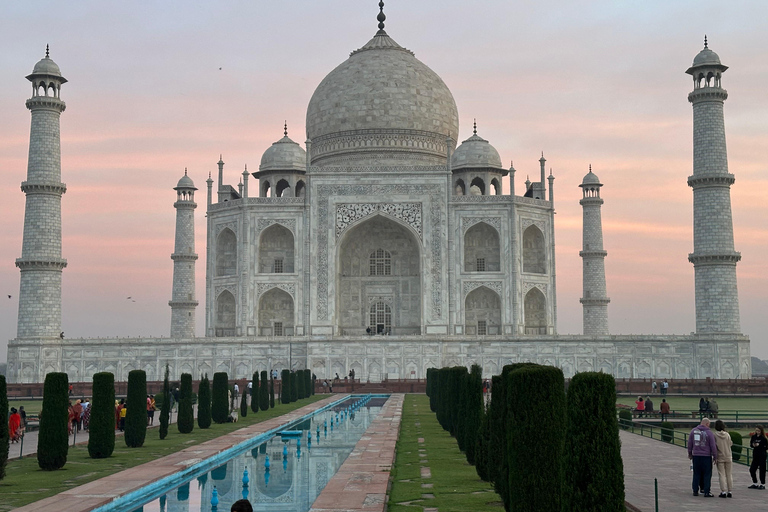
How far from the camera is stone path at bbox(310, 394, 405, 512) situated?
853 centimetres

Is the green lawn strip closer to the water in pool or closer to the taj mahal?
the water in pool

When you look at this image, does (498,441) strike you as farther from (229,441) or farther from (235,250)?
(235,250)

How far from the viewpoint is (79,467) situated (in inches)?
465

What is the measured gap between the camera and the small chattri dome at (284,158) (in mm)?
40031

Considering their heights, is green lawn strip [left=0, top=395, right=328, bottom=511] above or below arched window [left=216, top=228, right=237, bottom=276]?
below

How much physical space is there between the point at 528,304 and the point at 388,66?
12.8 meters

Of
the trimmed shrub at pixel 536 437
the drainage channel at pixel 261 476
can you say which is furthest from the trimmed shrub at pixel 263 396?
the trimmed shrub at pixel 536 437

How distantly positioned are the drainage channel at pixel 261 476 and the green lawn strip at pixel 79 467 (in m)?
0.88

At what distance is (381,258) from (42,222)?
45.8ft

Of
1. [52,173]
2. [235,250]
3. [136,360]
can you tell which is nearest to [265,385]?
[136,360]

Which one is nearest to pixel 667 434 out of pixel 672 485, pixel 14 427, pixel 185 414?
pixel 672 485

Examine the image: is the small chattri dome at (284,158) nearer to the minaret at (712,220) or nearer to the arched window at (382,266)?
the arched window at (382,266)

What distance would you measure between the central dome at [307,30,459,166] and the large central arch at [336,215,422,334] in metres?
3.45

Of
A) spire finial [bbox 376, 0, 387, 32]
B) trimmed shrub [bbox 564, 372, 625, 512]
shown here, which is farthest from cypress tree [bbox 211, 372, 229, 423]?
spire finial [bbox 376, 0, 387, 32]
